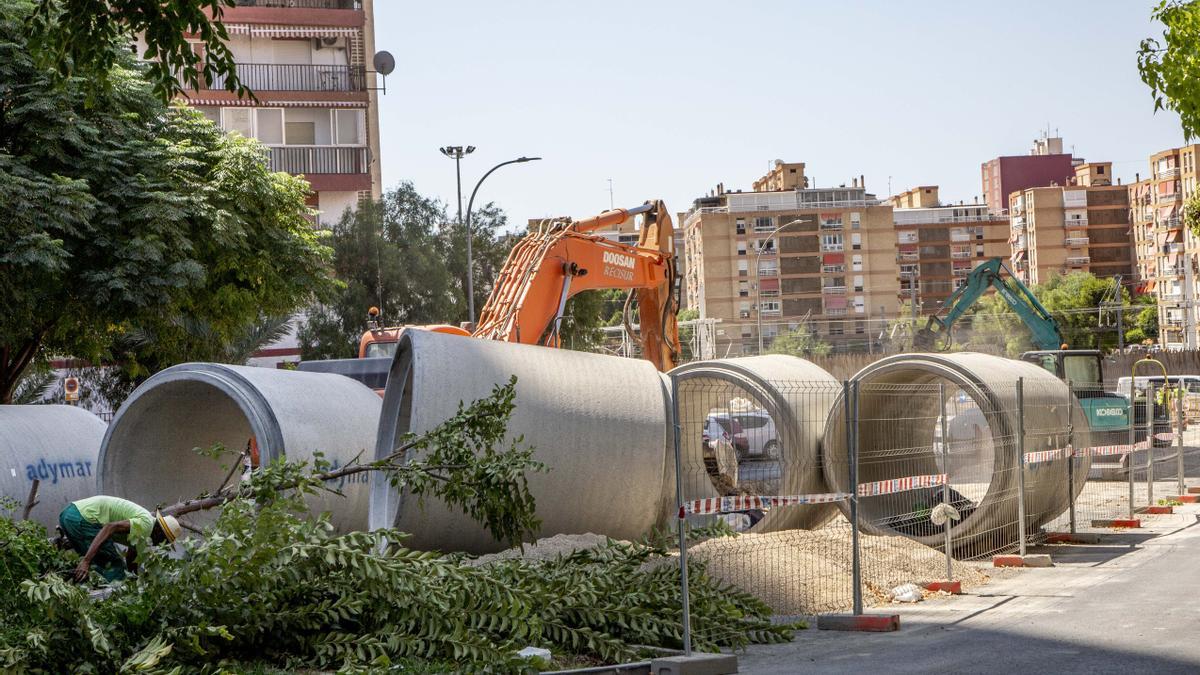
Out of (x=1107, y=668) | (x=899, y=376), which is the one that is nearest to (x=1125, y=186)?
(x=899, y=376)

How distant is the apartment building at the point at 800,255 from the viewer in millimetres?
120125

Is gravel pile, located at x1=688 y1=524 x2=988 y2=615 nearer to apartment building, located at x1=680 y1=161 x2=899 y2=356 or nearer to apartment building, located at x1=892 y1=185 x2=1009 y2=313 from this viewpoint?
apartment building, located at x1=680 y1=161 x2=899 y2=356

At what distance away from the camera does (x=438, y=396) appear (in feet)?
40.1

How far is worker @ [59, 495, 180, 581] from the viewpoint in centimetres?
1024

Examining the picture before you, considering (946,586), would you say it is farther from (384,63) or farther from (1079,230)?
(1079,230)

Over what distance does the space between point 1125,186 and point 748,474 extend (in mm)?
139573

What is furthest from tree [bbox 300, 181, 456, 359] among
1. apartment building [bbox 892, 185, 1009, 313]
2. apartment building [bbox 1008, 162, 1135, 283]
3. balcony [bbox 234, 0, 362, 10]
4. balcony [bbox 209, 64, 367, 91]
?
apartment building [bbox 1008, 162, 1135, 283]

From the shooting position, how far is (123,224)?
23.8 meters

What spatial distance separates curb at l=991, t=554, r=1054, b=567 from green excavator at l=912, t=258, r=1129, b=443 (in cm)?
894

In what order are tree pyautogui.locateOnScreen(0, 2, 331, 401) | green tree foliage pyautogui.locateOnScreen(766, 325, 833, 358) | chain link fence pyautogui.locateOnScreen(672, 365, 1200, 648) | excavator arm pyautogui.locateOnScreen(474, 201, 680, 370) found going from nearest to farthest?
chain link fence pyautogui.locateOnScreen(672, 365, 1200, 648) → excavator arm pyautogui.locateOnScreen(474, 201, 680, 370) → tree pyautogui.locateOnScreen(0, 2, 331, 401) → green tree foliage pyautogui.locateOnScreen(766, 325, 833, 358)

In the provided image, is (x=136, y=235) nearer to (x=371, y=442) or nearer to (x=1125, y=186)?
(x=371, y=442)

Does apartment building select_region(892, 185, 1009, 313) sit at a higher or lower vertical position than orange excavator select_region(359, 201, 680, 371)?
higher

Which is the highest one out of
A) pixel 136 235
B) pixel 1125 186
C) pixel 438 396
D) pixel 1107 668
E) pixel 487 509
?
pixel 1125 186

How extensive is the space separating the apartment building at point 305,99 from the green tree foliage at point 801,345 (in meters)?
21.0
